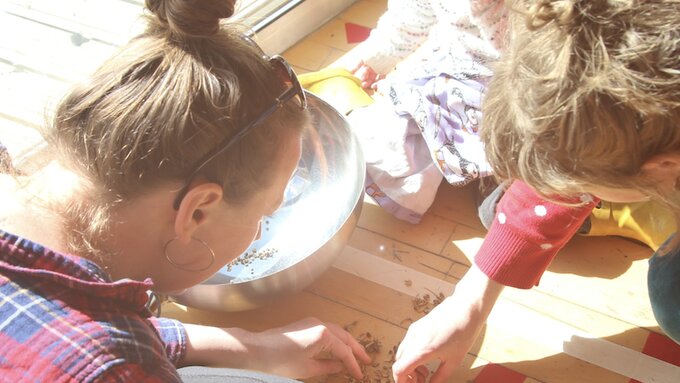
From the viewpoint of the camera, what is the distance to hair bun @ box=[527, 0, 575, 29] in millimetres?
596

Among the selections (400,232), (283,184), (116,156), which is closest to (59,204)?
(116,156)

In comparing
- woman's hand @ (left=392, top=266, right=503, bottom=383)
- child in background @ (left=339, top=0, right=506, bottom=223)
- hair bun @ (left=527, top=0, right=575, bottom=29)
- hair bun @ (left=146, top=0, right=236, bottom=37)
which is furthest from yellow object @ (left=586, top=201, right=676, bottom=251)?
hair bun @ (left=146, top=0, right=236, bottom=37)

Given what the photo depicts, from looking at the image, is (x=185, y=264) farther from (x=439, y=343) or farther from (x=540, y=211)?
(x=540, y=211)

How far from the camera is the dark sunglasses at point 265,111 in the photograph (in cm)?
68

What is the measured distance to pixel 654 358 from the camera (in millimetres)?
1075

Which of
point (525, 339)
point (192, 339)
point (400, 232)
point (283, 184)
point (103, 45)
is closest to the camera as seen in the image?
point (283, 184)

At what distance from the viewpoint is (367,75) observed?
5.16 ft

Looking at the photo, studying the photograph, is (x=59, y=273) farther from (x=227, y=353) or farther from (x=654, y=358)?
(x=654, y=358)

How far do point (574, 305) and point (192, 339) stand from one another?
2.02 ft

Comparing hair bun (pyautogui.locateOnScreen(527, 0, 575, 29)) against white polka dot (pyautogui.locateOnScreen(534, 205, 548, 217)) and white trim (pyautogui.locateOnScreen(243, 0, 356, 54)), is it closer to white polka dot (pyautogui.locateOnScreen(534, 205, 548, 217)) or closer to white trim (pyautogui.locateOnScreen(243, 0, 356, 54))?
Result: white polka dot (pyautogui.locateOnScreen(534, 205, 548, 217))

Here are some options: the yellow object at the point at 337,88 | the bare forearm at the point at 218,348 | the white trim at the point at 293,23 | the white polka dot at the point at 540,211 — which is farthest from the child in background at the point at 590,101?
the white trim at the point at 293,23

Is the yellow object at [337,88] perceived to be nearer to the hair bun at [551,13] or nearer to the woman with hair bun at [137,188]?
the woman with hair bun at [137,188]

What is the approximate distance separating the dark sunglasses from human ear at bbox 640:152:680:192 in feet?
1.15

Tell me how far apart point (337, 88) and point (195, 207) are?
0.83 metres
